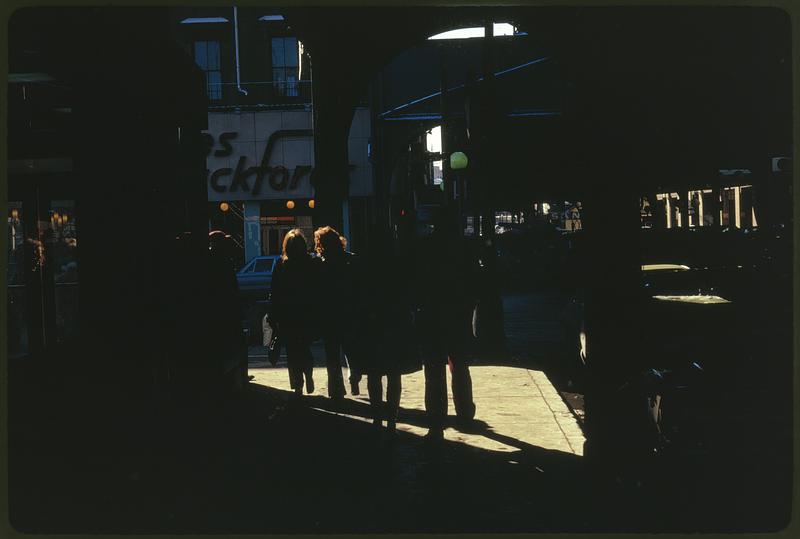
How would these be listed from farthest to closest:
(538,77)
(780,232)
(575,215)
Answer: (575,215)
(538,77)
(780,232)

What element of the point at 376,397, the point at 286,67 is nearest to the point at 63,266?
the point at 376,397

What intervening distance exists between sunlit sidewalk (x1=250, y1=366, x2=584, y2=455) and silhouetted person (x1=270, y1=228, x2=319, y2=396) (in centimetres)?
85

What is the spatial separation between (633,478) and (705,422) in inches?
26.6

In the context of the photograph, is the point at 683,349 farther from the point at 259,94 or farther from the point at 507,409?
the point at 259,94

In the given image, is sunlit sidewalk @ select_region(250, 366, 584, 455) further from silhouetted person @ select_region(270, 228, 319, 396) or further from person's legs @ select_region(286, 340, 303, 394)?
silhouetted person @ select_region(270, 228, 319, 396)

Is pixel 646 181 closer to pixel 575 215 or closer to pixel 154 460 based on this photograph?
pixel 154 460

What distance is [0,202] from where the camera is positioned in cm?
483

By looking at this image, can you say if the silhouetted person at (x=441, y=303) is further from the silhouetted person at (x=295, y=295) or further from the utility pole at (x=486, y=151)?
the utility pole at (x=486, y=151)

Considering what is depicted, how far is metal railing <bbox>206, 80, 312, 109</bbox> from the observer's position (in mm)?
33875

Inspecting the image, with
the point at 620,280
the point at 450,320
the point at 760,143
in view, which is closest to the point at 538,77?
the point at 760,143

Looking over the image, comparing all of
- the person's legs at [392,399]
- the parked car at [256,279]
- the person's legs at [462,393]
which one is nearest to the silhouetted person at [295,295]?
the person's legs at [392,399]

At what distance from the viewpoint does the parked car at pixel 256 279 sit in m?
23.7

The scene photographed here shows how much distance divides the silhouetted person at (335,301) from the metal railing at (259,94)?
80.7 feet

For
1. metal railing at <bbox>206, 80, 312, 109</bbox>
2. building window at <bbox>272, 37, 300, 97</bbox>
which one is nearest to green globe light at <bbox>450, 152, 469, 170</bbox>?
metal railing at <bbox>206, 80, 312, 109</bbox>
